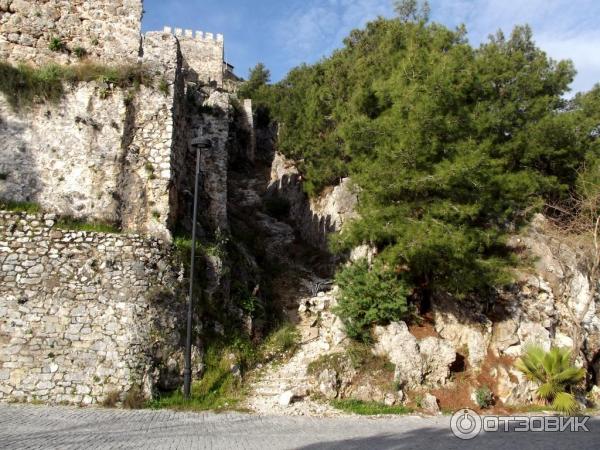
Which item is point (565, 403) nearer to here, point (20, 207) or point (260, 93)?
point (20, 207)

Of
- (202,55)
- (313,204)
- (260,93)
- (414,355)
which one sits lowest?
(414,355)

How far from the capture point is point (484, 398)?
11680 millimetres

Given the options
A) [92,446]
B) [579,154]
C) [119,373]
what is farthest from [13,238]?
[579,154]

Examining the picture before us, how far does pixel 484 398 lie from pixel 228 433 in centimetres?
669

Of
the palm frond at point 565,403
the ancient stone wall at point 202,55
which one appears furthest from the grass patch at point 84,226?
the ancient stone wall at point 202,55

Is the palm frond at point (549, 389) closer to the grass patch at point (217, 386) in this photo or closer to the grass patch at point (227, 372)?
the grass patch at point (227, 372)

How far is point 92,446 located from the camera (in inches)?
278

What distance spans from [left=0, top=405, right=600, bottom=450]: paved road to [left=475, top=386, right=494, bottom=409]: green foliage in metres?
2.05

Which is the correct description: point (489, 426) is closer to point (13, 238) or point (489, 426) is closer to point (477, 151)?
point (477, 151)

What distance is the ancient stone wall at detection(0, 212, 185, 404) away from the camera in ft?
33.2

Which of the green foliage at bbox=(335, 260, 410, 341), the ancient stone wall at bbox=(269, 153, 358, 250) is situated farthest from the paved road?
the ancient stone wall at bbox=(269, 153, 358, 250)

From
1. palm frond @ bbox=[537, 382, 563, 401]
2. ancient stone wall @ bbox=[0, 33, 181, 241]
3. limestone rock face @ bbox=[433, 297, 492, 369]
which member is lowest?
palm frond @ bbox=[537, 382, 563, 401]

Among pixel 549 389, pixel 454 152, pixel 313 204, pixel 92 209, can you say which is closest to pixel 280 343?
pixel 92 209

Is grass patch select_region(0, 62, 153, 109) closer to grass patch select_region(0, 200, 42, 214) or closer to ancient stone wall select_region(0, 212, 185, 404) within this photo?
grass patch select_region(0, 200, 42, 214)
